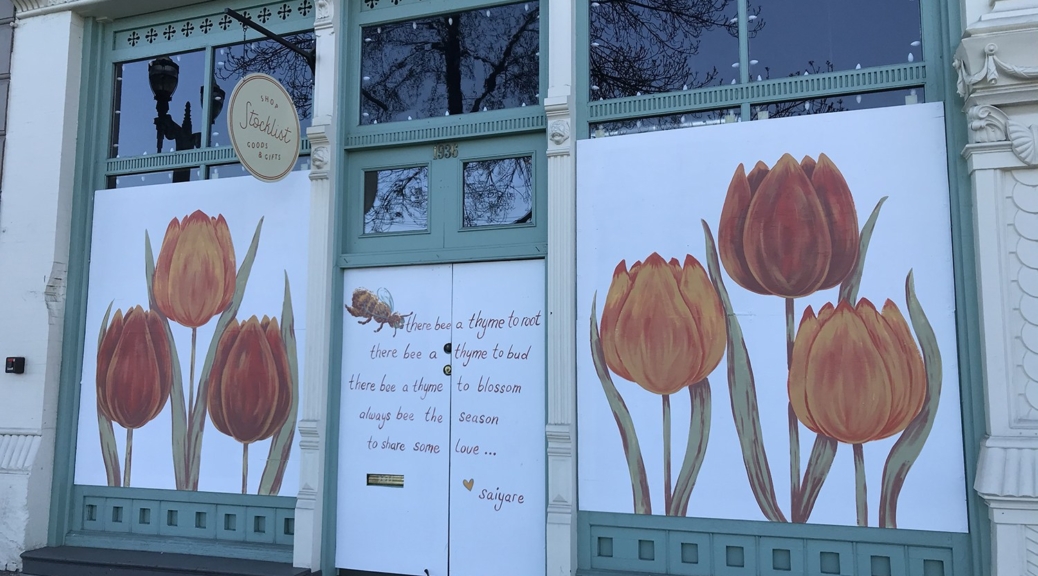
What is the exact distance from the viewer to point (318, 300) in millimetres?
6164

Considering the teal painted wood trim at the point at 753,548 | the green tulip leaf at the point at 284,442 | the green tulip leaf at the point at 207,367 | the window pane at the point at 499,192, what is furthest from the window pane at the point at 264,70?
the teal painted wood trim at the point at 753,548

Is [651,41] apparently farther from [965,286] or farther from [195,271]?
[195,271]

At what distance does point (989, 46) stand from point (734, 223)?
1826mm

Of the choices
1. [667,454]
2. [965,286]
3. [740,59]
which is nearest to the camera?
[965,286]

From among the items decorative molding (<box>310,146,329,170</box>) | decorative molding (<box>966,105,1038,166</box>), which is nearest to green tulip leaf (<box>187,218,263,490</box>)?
decorative molding (<box>310,146,329,170</box>)

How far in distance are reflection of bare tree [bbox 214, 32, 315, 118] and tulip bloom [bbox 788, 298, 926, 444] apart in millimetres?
4519

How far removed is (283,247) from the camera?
6461 millimetres

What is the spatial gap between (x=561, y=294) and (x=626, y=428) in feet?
3.45

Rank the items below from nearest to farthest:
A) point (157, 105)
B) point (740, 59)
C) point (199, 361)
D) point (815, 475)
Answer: point (815, 475) → point (740, 59) → point (199, 361) → point (157, 105)

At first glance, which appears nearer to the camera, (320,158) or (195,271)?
(320,158)

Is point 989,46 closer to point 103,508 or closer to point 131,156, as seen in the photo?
point 131,156

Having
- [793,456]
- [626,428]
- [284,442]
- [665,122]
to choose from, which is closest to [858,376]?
[793,456]

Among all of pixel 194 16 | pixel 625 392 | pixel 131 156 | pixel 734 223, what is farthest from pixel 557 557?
pixel 194 16

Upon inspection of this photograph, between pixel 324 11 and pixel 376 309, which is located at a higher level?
pixel 324 11
